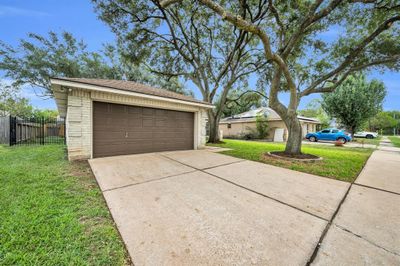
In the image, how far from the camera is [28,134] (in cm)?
1222

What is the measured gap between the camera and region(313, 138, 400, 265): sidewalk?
1.65m

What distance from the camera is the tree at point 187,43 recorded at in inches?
389

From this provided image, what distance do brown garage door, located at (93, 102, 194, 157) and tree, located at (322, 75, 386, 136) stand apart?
16081 mm

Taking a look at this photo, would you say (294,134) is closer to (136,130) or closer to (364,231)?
(364,231)

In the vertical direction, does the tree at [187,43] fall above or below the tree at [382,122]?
above

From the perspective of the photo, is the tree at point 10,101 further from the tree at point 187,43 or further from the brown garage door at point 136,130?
the brown garage door at point 136,130

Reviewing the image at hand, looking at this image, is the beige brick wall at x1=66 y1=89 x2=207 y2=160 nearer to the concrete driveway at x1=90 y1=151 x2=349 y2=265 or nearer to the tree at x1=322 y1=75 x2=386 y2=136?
the concrete driveway at x1=90 y1=151 x2=349 y2=265

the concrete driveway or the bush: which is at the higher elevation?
the bush

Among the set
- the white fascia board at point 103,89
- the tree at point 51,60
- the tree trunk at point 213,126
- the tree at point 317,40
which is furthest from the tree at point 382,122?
the tree at point 51,60

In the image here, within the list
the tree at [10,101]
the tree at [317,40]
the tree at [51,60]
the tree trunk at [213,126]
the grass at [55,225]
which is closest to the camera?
the grass at [55,225]

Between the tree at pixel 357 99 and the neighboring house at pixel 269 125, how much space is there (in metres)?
3.53

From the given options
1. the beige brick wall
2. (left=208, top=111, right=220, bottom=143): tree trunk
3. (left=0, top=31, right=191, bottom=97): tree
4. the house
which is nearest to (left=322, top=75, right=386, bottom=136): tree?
(left=208, top=111, right=220, bottom=143): tree trunk

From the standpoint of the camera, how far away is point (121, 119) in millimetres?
6500

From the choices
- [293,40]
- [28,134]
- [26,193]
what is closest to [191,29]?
[293,40]
